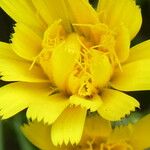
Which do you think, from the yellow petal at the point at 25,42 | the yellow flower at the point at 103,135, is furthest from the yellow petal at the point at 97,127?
the yellow petal at the point at 25,42

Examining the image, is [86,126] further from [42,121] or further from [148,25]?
[148,25]

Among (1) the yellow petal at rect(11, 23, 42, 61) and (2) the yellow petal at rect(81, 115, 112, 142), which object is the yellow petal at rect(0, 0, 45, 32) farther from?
(2) the yellow petal at rect(81, 115, 112, 142)

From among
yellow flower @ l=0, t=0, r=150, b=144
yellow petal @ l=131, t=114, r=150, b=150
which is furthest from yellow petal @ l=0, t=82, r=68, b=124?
yellow petal @ l=131, t=114, r=150, b=150

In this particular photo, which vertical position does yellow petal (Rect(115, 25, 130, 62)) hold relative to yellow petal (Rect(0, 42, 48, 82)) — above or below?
below

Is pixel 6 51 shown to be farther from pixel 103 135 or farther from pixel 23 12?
pixel 103 135

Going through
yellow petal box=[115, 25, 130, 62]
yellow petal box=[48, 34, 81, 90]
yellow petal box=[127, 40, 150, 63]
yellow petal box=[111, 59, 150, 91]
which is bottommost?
yellow petal box=[111, 59, 150, 91]
